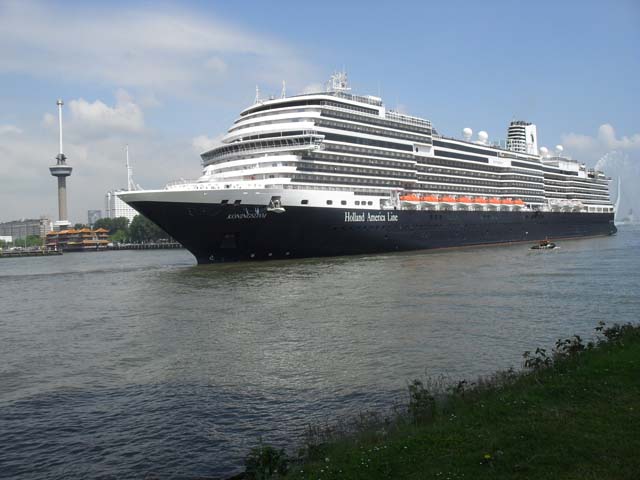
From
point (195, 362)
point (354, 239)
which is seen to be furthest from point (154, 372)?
point (354, 239)

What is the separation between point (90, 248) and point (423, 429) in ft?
601

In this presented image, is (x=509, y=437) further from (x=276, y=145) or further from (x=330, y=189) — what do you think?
(x=276, y=145)

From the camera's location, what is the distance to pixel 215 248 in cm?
4759

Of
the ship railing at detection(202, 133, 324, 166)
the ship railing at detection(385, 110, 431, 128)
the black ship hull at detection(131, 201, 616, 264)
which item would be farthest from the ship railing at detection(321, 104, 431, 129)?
the black ship hull at detection(131, 201, 616, 264)

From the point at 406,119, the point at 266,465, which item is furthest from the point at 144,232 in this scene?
the point at 266,465

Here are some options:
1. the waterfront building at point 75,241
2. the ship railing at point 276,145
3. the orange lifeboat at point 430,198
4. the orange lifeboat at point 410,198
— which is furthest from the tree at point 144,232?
the ship railing at point 276,145

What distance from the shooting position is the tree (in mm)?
176337

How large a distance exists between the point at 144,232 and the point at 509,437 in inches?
7214

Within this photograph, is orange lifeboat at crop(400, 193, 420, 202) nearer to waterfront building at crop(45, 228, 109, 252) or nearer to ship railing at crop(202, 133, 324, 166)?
ship railing at crop(202, 133, 324, 166)

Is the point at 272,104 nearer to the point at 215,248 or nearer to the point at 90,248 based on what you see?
the point at 215,248

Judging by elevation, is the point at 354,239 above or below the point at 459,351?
above

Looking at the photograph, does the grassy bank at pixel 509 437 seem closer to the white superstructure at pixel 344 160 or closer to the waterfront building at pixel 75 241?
the white superstructure at pixel 344 160

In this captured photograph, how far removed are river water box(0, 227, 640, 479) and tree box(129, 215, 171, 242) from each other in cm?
14231

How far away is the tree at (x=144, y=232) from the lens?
17634 cm
